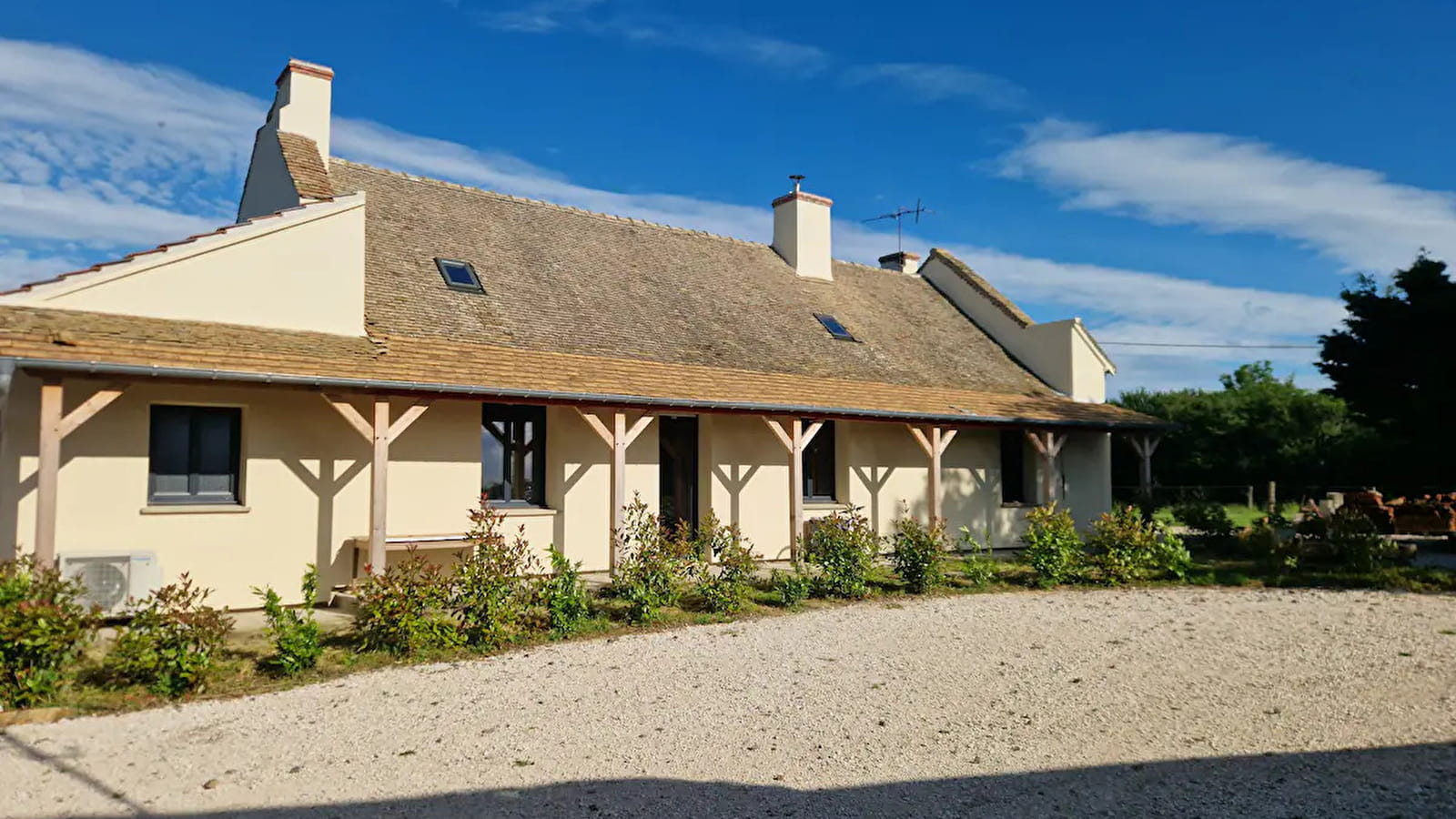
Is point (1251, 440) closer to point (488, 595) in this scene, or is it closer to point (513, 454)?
point (513, 454)

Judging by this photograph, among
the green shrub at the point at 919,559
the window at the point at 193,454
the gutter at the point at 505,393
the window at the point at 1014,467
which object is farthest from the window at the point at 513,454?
the window at the point at 1014,467

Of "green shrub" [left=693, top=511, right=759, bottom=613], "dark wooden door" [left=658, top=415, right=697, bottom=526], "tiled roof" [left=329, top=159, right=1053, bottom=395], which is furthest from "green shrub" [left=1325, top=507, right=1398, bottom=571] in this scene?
"dark wooden door" [left=658, top=415, right=697, bottom=526]

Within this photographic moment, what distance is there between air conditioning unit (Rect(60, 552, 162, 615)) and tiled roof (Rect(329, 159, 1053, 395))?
3.69 m

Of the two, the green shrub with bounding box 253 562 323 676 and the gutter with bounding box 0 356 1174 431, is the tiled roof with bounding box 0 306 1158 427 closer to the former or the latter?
the gutter with bounding box 0 356 1174 431

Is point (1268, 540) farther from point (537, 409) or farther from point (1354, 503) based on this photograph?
point (537, 409)

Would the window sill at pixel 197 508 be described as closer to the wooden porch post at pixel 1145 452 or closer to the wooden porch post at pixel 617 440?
the wooden porch post at pixel 617 440

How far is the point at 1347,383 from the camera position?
22.5 metres

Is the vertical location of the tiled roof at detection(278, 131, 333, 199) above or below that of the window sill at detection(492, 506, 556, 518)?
above

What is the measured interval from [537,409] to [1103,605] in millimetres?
7713

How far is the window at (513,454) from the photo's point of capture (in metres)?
12.8

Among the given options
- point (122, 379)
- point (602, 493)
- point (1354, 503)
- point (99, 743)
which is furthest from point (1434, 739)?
point (1354, 503)

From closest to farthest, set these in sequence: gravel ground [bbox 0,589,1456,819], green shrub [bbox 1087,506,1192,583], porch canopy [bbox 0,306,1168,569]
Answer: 1. gravel ground [bbox 0,589,1456,819]
2. porch canopy [bbox 0,306,1168,569]
3. green shrub [bbox 1087,506,1192,583]

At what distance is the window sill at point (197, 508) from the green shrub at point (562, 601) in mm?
A: 3544

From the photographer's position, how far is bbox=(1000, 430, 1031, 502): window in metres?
19.1
